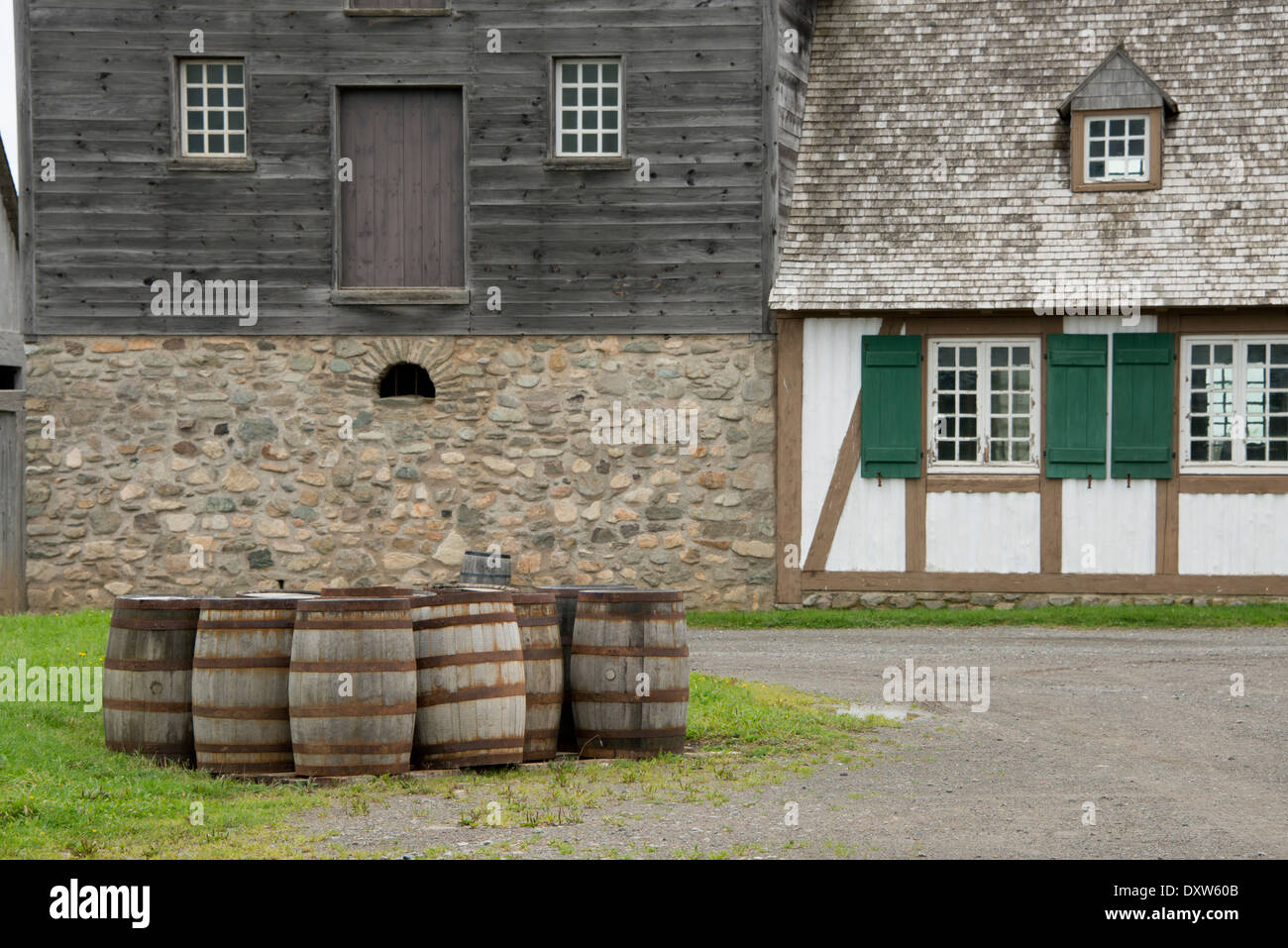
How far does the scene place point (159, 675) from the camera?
7766 mm

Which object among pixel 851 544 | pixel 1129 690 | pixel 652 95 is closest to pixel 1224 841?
pixel 1129 690

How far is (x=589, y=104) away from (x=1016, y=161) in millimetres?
4401

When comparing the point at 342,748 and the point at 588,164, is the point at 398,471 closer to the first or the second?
the point at 588,164

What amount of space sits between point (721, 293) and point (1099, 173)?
412 centimetres

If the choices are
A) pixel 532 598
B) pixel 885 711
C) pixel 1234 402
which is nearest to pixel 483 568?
pixel 885 711

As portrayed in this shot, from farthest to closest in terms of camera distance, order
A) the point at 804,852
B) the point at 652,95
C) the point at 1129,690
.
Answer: the point at 652,95, the point at 1129,690, the point at 804,852

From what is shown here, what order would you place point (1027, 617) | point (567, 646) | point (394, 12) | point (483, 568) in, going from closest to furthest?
1. point (567, 646)
2. point (483, 568)
3. point (1027, 617)
4. point (394, 12)

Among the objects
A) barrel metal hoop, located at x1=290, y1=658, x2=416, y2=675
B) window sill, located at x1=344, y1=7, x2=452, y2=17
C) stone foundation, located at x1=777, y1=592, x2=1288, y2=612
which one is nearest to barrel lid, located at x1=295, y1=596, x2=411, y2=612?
barrel metal hoop, located at x1=290, y1=658, x2=416, y2=675

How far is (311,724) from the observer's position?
24.3 feet

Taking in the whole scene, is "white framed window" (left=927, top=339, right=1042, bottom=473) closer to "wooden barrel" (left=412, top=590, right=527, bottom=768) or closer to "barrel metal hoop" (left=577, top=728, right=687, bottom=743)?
"barrel metal hoop" (left=577, top=728, right=687, bottom=743)

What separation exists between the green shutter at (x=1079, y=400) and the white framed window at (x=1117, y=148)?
1.86 meters

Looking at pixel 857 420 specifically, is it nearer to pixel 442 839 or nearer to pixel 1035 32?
pixel 1035 32

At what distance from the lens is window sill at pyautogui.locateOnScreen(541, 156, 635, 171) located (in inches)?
634

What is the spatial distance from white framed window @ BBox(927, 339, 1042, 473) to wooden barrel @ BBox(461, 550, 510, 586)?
5.57 meters
